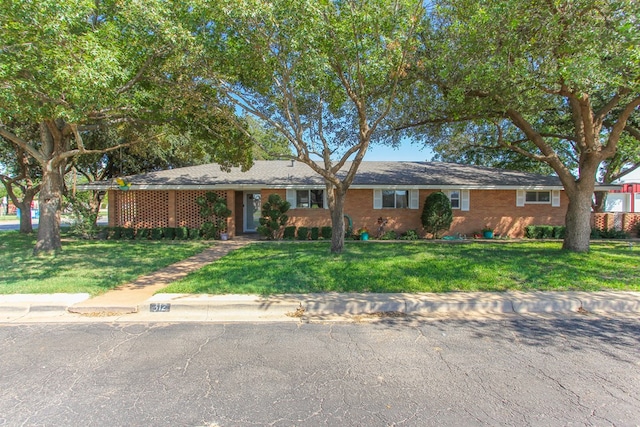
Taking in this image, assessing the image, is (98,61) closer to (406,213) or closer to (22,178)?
(406,213)

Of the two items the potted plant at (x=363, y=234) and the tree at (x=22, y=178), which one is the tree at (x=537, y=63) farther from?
the tree at (x=22, y=178)

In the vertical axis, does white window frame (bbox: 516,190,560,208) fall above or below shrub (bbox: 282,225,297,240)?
above

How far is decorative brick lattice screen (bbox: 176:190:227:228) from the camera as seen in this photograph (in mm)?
15797

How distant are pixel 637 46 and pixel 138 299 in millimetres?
10271

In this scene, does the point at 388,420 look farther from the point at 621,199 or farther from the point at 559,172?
the point at 621,199

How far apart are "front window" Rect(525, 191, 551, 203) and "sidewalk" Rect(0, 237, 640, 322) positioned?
11028 mm

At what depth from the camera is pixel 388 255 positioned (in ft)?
31.7

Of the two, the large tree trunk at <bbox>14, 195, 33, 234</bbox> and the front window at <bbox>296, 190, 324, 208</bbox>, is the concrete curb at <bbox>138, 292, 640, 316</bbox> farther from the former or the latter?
the large tree trunk at <bbox>14, 195, 33, 234</bbox>

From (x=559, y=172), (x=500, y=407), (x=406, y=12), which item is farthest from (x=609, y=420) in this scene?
(x=559, y=172)

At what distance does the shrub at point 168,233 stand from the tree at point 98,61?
5.84 metres

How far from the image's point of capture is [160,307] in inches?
223

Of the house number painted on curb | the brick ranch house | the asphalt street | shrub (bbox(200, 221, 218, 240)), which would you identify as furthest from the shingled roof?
the asphalt street

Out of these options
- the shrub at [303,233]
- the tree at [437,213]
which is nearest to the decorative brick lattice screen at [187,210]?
the shrub at [303,233]

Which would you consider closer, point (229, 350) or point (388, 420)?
point (388, 420)
